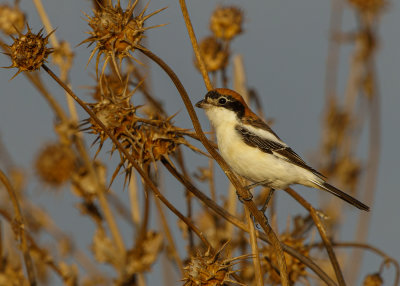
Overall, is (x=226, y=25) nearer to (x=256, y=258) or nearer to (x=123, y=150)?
(x=123, y=150)

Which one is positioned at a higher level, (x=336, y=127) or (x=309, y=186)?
(x=336, y=127)

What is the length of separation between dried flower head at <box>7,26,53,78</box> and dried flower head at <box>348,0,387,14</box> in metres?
6.97

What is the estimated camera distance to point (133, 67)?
589cm

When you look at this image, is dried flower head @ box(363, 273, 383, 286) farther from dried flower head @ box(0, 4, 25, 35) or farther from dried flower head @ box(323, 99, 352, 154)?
dried flower head @ box(0, 4, 25, 35)

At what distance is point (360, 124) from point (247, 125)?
3.31m

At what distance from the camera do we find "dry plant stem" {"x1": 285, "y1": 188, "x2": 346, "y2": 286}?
462cm

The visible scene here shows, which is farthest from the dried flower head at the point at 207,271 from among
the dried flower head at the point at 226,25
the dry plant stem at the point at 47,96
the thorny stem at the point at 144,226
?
the dried flower head at the point at 226,25

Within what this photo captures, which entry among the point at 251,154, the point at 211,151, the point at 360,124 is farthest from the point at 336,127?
the point at 211,151

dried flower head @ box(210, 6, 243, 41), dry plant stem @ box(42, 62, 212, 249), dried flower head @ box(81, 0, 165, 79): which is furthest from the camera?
dried flower head @ box(210, 6, 243, 41)

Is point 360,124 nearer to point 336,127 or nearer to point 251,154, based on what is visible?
point 336,127

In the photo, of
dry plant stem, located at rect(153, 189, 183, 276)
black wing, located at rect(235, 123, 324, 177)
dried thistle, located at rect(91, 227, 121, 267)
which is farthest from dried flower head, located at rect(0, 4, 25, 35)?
black wing, located at rect(235, 123, 324, 177)

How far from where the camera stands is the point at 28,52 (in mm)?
3826

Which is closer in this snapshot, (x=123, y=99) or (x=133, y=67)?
(x=123, y=99)

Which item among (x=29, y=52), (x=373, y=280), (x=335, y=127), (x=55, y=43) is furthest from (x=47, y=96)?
(x=335, y=127)
